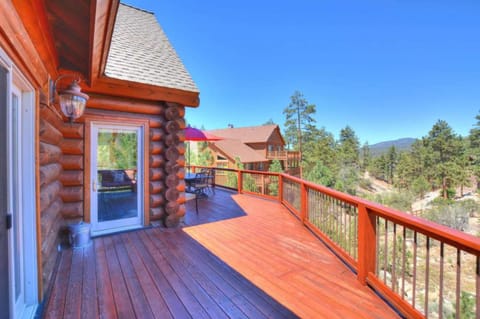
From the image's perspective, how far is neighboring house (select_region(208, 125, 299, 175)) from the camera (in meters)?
19.2

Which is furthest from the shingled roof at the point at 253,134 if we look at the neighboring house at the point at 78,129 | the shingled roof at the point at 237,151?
the neighboring house at the point at 78,129

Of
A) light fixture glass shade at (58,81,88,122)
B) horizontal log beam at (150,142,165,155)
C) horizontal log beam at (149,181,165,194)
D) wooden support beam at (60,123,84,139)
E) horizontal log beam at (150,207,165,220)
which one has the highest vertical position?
light fixture glass shade at (58,81,88,122)

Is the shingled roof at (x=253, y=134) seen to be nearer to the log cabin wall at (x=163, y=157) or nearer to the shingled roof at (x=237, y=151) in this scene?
the shingled roof at (x=237, y=151)

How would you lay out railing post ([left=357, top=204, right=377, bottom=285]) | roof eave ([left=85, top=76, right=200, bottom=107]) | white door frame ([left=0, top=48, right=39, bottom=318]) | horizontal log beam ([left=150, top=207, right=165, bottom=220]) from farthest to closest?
1. horizontal log beam ([left=150, top=207, right=165, bottom=220])
2. roof eave ([left=85, top=76, right=200, bottom=107])
3. railing post ([left=357, top=204, right=377, bottom=285])
4. white door frame ([left=0, top=48, right=39, bottom=318])

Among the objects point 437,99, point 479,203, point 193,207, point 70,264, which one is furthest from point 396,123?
point 70,264

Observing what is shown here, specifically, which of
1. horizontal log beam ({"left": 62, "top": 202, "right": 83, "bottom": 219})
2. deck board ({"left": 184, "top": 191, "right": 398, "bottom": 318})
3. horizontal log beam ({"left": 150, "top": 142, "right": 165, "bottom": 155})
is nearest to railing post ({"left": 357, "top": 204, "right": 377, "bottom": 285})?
deck board ({"left": 184, "top": 191, "right": 398, "bottom": 318})

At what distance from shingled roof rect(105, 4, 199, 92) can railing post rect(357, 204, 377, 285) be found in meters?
3.44

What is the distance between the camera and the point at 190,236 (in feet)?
12.7

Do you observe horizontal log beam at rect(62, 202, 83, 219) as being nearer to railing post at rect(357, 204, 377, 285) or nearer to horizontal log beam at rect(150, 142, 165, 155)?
horizontal log beam at rect(150, 142, 165, 155)

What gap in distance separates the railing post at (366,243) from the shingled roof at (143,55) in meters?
3.44

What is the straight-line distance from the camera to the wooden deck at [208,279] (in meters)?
2.05

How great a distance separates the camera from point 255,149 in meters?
24.0

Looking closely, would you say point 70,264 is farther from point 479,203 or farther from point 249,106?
point 249,106

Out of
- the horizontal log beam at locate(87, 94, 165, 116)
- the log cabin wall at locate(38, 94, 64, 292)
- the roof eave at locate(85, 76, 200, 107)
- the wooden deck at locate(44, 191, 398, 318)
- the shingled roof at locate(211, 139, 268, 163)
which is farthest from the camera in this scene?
the shingled roof at locate(211, 139, 268, 163)
